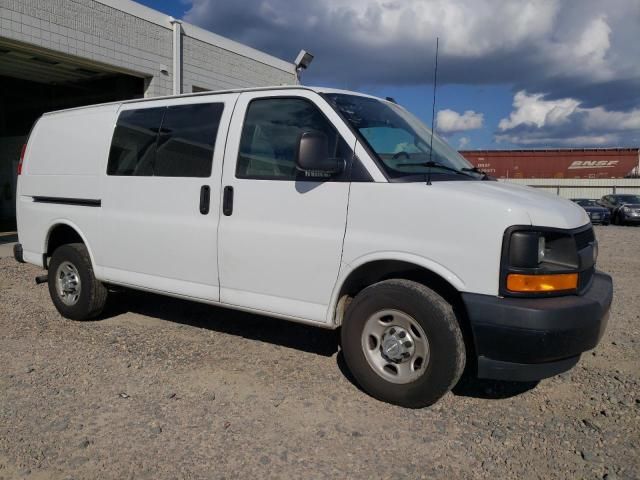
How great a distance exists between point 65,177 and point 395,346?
3.76m

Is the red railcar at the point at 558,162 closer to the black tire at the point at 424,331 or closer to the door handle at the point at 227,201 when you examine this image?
the door handle at the point at 227,201

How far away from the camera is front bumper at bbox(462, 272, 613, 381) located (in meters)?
2.99

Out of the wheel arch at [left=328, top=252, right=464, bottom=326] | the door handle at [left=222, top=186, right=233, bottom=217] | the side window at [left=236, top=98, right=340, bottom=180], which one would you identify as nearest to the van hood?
the wheel arch at [left=328, top=252, right=464, bottom=326]

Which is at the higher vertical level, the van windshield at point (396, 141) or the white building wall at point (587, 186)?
the white building wall at point (587, 186)

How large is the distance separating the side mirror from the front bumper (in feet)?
3.94

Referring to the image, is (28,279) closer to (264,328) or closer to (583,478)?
(264,328)

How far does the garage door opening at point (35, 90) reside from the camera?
11.8 m

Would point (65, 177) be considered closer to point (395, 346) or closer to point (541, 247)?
point (395, 346)

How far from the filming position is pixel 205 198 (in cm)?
418

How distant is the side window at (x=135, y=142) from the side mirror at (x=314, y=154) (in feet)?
5.72

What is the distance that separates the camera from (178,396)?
3619 mm

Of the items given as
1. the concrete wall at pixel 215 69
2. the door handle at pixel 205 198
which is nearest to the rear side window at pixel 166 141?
the door handle at pixel 205 198

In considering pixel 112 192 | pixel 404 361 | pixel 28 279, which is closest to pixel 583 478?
pixel 404 361

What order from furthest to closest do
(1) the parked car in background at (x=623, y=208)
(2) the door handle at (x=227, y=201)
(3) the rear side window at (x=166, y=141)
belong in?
(1) the parked car in background at (x=623, y=208) < (3) the rear side window at (x=166, y=141) < (2) the door handle at (x=227, y=201)
